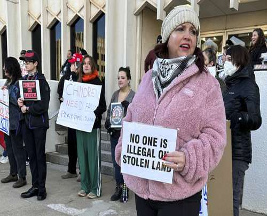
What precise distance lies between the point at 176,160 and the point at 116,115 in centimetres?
268

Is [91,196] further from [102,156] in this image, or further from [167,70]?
[167,70]

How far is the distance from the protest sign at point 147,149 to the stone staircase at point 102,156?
3.93 meters

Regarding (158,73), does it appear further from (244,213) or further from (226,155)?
(244,213)

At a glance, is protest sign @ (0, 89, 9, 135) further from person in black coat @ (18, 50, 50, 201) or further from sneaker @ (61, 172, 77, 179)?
sneaker @ (61, 172, 77, 179)

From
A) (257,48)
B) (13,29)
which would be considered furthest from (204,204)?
(13,29)

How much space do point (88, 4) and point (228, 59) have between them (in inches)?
254

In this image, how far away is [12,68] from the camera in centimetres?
469

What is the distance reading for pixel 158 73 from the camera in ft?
5.74

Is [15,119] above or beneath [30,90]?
beneath

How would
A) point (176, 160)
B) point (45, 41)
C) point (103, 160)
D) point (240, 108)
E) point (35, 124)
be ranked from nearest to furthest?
point (176, 160) < point (240, 108) < point (35, 124) < point (103, 160) < point (45, 41)

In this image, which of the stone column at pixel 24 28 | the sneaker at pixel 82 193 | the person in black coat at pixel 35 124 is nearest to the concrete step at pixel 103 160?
the sneaker at pixel 82 193

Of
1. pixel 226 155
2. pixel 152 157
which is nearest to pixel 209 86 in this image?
pixel 152 157

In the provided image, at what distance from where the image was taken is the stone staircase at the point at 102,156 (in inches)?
219

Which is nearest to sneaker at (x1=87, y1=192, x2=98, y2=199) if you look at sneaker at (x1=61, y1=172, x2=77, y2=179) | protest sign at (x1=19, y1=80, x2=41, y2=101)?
sneaker at (x1=61, y1=172, x2=77, y2=179)
